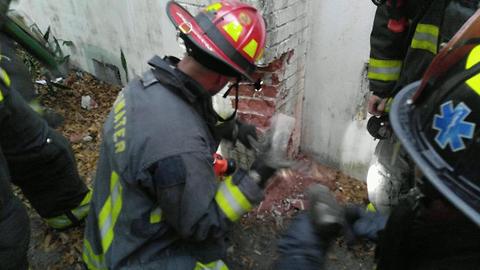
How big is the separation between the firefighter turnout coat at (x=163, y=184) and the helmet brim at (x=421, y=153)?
2.28 ft

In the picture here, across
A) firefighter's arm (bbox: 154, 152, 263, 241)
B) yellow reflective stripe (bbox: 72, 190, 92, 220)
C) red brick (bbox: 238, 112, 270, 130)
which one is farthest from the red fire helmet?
yellow reflective stripe (bbox: 72, 190, 92, 220)

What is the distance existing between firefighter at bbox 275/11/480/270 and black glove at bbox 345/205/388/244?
15 cm

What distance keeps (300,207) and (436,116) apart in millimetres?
1957

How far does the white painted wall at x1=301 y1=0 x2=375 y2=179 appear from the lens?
2.58 meters

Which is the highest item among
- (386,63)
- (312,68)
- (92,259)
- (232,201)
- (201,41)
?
(201,41)

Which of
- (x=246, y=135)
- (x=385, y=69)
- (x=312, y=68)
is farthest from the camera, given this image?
(x=312, y=68)

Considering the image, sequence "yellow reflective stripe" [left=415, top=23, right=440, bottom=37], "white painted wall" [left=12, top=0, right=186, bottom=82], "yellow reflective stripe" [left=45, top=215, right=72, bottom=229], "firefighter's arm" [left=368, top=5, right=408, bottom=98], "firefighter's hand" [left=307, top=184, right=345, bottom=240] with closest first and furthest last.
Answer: "firefighter's hand" [left=307, top=184, right=345, bottom=240] → "yellow reflective stripe" [left=415, top=23, right=440, bottom=37] → "firefighter's arm" [left=368, top=5, right=408, bottom=98] → "yellow reflective stripe" [left=45, top=215, right=72, bottom=229] → "white painted wall" [left=12, top=0, right=186, bottom=82]

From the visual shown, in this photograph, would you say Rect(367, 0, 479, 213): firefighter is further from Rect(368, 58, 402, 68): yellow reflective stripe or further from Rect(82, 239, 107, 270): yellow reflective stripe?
Rect(82, 239, 107, 270): yellow reflective stripe

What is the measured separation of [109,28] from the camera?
166 inches

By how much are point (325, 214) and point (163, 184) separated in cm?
64

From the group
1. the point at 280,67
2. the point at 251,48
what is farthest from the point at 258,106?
the point at 251,48

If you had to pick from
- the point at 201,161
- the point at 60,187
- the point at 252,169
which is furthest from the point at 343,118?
the point at 60,187

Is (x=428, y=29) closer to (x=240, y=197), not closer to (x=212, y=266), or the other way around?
(x=240, y=197)

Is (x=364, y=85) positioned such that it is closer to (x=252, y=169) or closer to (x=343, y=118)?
(x=343, y=118)
